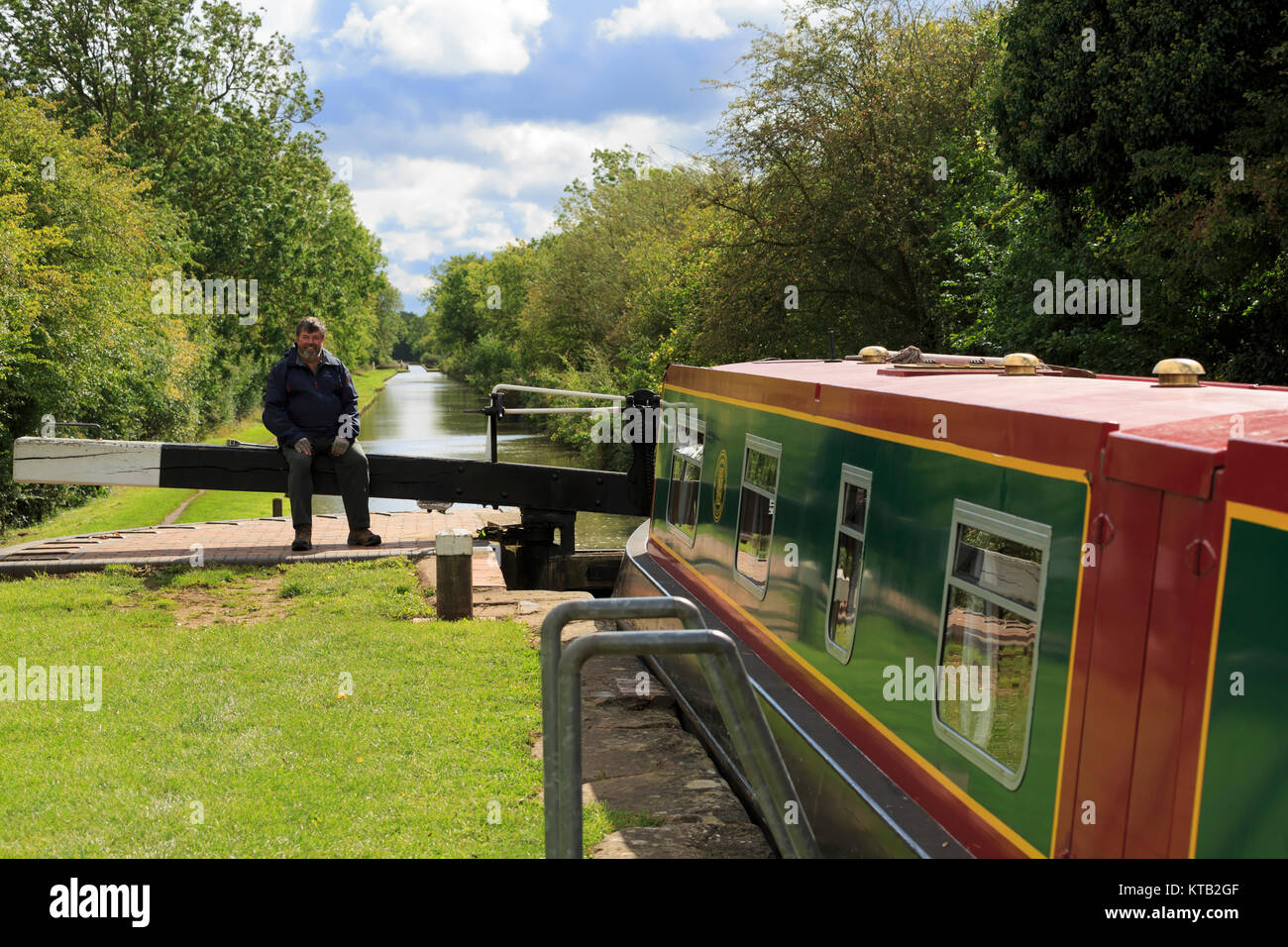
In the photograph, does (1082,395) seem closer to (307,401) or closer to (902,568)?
(902,568)

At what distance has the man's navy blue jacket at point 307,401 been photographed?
9.49m

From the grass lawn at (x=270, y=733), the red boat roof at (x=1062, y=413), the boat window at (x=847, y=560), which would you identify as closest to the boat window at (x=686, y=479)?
the grass lawn at (x=270, y=733)

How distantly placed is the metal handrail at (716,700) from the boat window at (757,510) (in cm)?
341

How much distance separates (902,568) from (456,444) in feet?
99.5

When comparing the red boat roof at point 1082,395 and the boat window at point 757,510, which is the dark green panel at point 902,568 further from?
the red boat roof at point 1082,395

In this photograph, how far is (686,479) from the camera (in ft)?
24.7

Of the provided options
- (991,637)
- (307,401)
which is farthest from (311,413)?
(991,637)

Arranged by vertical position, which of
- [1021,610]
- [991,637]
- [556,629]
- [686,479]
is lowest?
[686,479]

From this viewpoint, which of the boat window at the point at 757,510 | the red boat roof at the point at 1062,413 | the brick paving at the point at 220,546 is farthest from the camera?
the brick paving at the point at 220,546

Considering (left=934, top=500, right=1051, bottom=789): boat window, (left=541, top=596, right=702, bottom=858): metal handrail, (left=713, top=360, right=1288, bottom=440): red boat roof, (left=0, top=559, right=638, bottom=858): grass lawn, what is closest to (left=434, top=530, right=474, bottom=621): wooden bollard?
(left=0, top=559, right=638, bottom=858): grass lawn

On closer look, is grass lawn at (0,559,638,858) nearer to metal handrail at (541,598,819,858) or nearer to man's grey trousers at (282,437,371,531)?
man's grey trousers at (282,437,371,531)

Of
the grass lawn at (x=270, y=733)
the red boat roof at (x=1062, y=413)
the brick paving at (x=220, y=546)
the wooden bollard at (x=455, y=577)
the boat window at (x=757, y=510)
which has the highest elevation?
the red boat roof at (x=1062, y=413)

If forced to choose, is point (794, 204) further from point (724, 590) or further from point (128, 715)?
Answer: point (128, 715)

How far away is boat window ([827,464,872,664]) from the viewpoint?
171 inches
